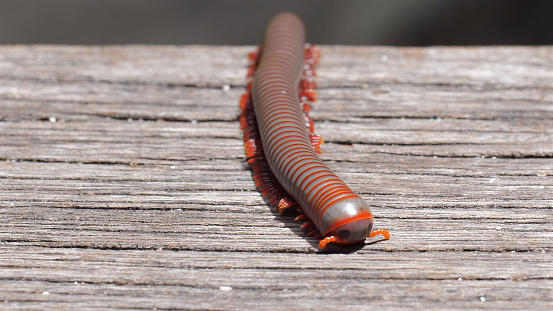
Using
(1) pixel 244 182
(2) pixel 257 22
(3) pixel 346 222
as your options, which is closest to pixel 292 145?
(1) pixel 244 182

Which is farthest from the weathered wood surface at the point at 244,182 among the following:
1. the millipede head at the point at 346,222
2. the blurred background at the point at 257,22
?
the blurred background at the point at 257,22

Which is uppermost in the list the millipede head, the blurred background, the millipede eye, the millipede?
the blurred background

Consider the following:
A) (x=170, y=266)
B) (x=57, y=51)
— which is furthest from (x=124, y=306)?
(x=57, y=51)

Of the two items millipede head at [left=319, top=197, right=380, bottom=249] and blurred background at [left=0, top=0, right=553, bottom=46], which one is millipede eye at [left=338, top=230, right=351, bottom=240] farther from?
blurred background at [left=0, top=0, right=553, bottom=46]

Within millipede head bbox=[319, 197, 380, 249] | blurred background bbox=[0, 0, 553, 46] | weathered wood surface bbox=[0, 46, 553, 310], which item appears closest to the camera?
weathered wood surface bbox=[0, 46, 553, 310]

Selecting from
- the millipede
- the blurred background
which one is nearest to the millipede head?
the millipede

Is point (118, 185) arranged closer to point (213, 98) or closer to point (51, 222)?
point (51, 222)

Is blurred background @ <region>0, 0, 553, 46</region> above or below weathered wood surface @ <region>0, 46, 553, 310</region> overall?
above

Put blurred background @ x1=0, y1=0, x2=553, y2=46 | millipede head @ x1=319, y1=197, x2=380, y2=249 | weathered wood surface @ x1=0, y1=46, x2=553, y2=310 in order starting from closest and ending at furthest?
weathered wood surface @ x1=0, y1=46, x2=553, y2=310
millipede head @ x1=319, y1=197, x2=380, y2=249
blurred background @ x1=0, y1=0, x2=553, y2=46
